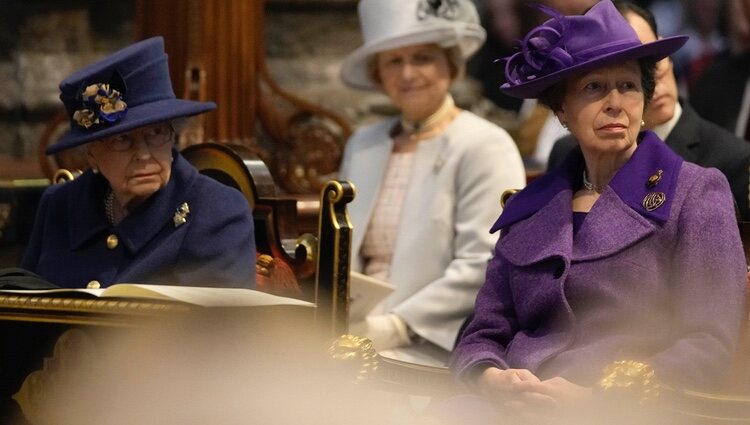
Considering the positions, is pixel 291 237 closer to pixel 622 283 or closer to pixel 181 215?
pixel 181 215

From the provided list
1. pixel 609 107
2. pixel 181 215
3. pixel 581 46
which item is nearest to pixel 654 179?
pixel 609 107

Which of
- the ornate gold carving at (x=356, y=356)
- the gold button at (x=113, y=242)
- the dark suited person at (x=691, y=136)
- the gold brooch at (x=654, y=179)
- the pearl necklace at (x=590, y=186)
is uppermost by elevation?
the gold brooch at (x=654, y=179)

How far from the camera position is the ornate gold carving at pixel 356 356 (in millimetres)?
3312

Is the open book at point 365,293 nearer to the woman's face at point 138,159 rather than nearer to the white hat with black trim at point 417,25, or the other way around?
the woman's face at point 138,159

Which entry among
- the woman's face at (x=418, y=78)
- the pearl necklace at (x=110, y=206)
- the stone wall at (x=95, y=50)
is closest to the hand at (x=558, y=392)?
the pearl necklace at (x=110, y=206)

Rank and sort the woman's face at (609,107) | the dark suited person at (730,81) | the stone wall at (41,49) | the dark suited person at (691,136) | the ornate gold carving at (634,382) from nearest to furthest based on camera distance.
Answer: the ornate gold carving at (634,382) → the woman's face at (609,107) → the dark suited person at (691,136) → the stone wall at (41,49) → the dark suited person at (730,81)

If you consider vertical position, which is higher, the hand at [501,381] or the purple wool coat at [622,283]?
the purple wool coat at [622,283]

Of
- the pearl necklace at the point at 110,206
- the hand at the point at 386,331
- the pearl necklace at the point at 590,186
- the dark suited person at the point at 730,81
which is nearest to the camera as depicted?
the pearl necklace at the point at 590,186

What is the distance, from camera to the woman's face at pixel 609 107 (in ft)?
10.7

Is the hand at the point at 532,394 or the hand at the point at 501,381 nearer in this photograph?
the hand at the point at 532,394

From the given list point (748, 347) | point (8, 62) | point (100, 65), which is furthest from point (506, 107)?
point (748, 347)

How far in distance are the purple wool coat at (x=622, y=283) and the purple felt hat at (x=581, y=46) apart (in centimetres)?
21

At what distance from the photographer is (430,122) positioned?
199 inches

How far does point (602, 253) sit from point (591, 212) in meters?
0.13
